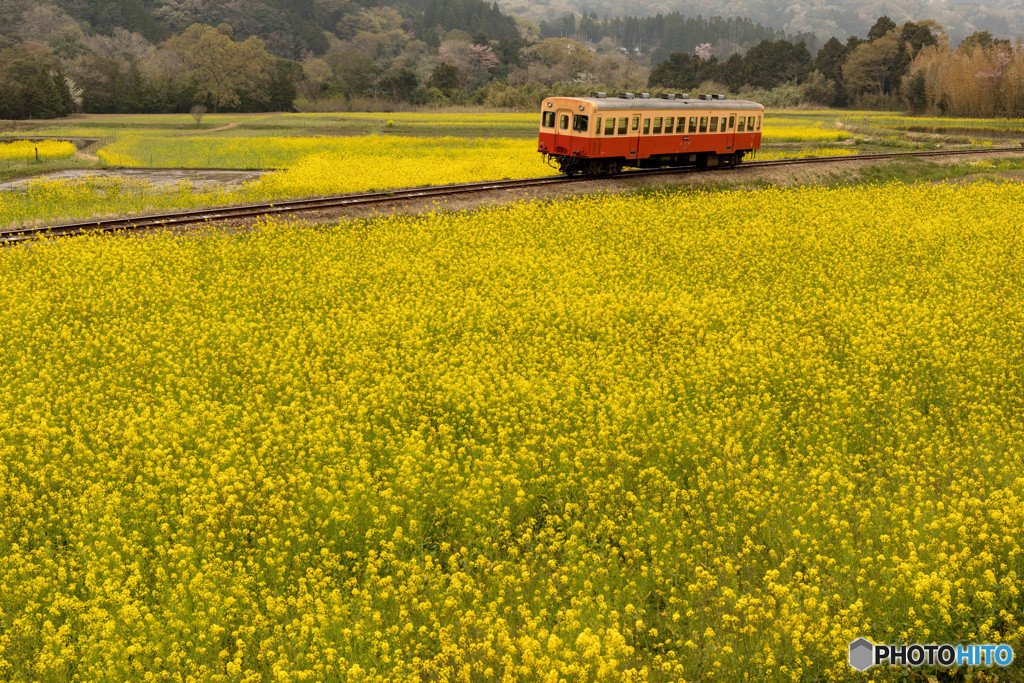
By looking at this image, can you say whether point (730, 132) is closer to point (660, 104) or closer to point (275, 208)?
point (660, 104)

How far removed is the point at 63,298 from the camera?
13.6m

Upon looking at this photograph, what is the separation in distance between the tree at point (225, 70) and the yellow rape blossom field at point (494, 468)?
6486 cm

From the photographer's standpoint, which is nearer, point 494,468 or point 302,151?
point 494,468

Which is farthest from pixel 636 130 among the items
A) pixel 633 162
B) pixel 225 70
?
pixel 225 70

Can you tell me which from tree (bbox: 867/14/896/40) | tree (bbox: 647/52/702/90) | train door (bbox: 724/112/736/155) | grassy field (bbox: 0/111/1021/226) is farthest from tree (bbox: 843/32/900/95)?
train door (bbox: 724/112/736/155)

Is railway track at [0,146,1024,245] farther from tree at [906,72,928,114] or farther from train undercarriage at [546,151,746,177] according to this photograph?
tree at [906,72,928,114]

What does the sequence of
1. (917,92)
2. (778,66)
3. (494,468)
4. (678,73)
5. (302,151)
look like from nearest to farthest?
(494,468) < (302,151) < (917,92) < (778,66) < (678,73)

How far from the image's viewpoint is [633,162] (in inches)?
1102

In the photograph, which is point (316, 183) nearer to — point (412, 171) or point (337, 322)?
point (412, 171)

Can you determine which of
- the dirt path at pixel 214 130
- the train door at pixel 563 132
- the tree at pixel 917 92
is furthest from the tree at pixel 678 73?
the train door at pixel 563 132

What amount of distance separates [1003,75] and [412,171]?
58051mm

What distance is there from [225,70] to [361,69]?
790 inches

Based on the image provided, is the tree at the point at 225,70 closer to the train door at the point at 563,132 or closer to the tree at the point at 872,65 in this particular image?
the train door at the point at 563,132

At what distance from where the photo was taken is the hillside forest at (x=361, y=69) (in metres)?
67.8
